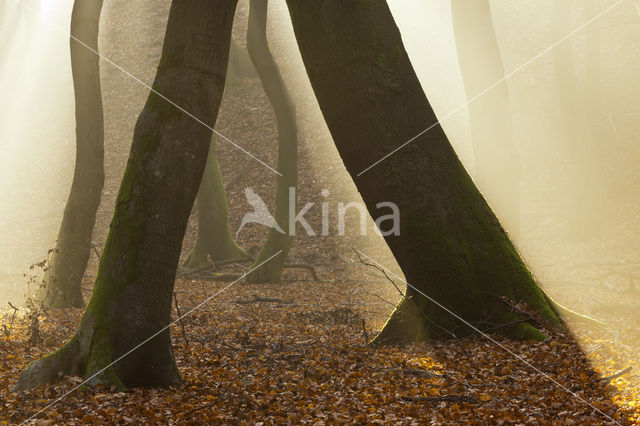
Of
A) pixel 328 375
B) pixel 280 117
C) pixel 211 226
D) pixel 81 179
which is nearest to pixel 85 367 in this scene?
pixel 328 375

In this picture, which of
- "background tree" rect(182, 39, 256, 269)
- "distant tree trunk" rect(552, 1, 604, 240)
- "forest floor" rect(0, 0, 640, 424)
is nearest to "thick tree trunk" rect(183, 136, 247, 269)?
"background tree" rect(182, 39, 256, 269)

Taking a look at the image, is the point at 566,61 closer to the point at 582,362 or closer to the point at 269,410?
the point at 582,362

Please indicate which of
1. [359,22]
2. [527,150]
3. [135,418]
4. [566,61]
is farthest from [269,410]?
[527,150]

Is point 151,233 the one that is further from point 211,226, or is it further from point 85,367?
point 211,226

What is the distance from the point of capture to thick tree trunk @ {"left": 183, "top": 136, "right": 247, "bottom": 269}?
46.6 feet

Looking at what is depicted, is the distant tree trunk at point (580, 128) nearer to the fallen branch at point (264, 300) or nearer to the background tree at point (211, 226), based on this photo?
the fallen branch at point (264, 300)

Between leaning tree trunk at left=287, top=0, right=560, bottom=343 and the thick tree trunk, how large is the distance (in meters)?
8.13

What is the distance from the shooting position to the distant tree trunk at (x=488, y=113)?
10.7 m

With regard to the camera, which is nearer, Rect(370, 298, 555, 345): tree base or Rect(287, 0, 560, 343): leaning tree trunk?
Rect(370, 298, 555, 345): tree base

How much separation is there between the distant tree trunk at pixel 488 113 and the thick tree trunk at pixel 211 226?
20.3 ft

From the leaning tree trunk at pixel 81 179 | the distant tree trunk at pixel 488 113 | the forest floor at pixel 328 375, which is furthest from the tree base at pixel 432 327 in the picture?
the leaning tree trunk at pixel 81 179

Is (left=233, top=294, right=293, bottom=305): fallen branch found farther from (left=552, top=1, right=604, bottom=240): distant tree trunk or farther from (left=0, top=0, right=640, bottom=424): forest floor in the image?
(left=552, top=1, right=604, bottom=240): distant tree trunk

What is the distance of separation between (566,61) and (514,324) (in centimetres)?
1273

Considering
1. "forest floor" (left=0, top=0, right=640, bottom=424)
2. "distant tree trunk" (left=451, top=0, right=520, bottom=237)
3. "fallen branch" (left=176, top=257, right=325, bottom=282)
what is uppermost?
"distant tree trunk" (left=451, top=0, right=520, bottom=237)
